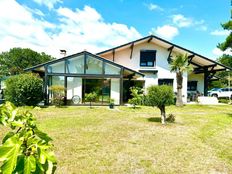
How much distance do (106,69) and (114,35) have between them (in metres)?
24.2

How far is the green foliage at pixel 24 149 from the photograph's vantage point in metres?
1.18

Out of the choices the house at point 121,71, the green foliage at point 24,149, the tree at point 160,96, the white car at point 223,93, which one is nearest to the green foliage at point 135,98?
the house at point 121,71

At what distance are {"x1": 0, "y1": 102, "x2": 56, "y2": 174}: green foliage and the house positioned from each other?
1689 centimetres

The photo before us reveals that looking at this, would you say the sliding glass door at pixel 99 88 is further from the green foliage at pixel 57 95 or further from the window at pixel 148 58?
the window at pixel 148 58

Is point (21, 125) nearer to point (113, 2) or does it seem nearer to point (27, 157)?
point (27, 157)

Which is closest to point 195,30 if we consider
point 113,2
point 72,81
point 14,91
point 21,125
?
point 113,2

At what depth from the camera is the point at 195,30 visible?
2859 centimetres

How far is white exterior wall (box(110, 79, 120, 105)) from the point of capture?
21.5 metres

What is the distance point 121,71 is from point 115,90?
1945mm

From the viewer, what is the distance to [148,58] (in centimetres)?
2638

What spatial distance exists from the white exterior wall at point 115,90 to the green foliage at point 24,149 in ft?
65.3

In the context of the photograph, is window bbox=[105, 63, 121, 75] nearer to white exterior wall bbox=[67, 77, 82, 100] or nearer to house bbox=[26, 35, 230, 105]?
house bbox=[26, 35, 230, 105]

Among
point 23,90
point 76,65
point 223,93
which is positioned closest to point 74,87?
point 76,65

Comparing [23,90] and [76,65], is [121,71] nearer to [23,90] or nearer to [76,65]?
[76,65]
